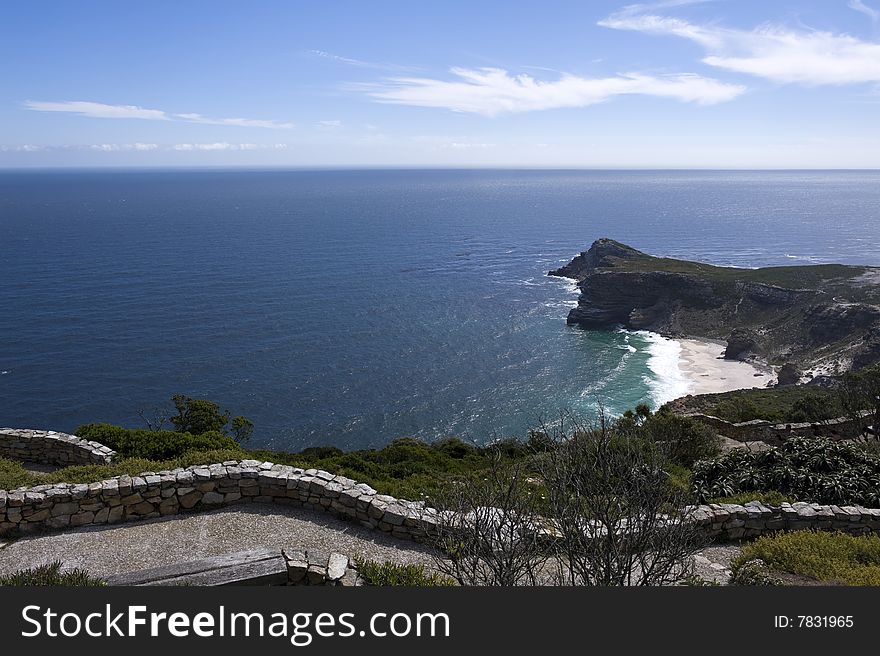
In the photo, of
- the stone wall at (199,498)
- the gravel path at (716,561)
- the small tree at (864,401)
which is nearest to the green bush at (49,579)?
the stone wall at (199,498)

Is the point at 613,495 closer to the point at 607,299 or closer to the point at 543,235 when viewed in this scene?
the point at 607,299

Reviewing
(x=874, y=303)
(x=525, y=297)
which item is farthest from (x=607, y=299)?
(x=874, y=303)

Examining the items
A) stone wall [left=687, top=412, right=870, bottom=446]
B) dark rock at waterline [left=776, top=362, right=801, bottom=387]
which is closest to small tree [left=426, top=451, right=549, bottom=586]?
stone wall [left=687, top=412, right=870, bottom=446]

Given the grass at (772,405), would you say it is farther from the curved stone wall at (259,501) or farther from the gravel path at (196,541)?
the gravel path at (196,541)

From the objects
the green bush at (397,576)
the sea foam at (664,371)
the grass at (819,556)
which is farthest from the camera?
the sea foam at (664,371)

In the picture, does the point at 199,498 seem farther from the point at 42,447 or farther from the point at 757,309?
the point at 757,309

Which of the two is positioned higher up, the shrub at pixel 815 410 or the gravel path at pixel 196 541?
the gravel path at pixel 196 541

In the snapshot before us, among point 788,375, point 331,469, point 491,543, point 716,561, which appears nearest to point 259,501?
point 331,469
